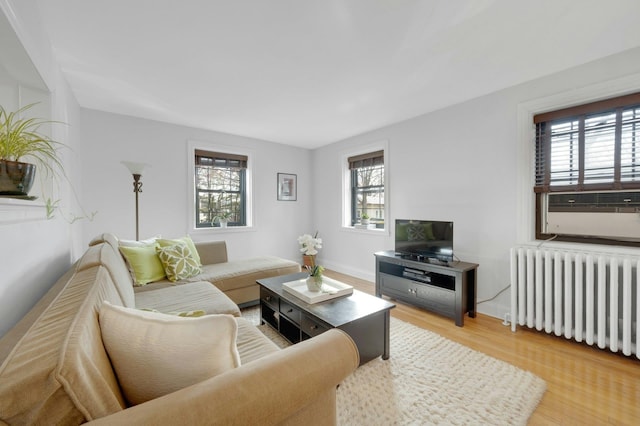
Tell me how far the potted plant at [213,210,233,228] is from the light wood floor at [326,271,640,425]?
9.64 feet

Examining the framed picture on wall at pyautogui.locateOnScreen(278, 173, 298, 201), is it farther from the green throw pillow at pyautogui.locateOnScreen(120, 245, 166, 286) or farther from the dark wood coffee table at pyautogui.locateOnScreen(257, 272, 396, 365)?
the dark wood coffee table at pyautogui.locateOnScreen(257, 272, 396, 365)

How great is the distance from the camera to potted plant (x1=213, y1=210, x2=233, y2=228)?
428 centimetres

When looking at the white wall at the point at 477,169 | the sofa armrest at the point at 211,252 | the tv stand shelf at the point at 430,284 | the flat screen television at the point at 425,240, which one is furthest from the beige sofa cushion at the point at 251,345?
the white wall at the point at 477,169

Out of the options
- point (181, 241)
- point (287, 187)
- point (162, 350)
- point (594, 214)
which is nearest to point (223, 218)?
point (287, 187)

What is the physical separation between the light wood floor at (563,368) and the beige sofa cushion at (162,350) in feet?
5.89

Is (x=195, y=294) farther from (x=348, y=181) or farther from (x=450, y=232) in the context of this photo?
(x=348, y=181)

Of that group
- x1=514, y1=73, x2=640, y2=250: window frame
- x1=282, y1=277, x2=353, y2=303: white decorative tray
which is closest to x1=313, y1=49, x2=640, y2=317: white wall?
x1=514, y1=73, x2=640, y2=250: window frame

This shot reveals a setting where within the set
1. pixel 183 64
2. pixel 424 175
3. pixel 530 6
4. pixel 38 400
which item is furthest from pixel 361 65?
pixel 38 400

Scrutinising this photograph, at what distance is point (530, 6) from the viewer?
1.63 m

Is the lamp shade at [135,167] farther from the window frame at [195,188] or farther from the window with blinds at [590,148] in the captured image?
the window with blinds at [590,148]

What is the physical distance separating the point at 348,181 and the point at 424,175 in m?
1.49

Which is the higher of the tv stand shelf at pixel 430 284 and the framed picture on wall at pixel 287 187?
the framed picture on wall at pixel 287 187

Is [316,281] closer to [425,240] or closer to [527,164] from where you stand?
[425,240]

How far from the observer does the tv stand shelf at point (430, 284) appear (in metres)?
2.65
